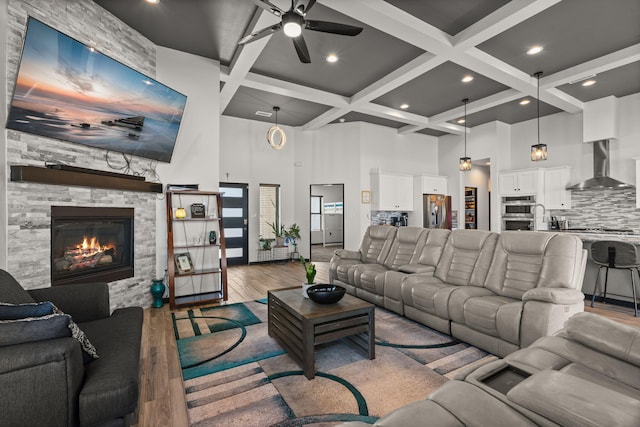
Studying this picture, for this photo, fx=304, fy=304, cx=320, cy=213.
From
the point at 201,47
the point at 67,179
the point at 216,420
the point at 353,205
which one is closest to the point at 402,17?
the point at 201,47

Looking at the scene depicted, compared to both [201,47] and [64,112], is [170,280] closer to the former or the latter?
[64,112]

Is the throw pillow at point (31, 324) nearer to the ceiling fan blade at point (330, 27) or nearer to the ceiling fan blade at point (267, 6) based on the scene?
the ceiling fan blade at point (267, 6)

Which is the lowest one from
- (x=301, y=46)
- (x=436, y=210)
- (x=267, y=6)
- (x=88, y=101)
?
(x=436, y=210)

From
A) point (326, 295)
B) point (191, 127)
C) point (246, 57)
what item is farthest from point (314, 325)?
A: point (246, 57)

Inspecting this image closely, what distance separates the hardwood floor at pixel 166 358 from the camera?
1.89 metres

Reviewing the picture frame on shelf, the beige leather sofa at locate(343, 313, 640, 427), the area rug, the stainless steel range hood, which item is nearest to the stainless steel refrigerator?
the stainless steel range hood

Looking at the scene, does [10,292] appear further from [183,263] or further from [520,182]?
[520,182]

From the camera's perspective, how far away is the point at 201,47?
4.18m

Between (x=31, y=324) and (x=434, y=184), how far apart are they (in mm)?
8156

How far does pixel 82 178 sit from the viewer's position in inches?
120

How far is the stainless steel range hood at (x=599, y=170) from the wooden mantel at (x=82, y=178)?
7486 millimetres

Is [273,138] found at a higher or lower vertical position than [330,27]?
lower

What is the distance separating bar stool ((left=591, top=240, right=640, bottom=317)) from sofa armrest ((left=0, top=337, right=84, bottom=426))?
17.3ft

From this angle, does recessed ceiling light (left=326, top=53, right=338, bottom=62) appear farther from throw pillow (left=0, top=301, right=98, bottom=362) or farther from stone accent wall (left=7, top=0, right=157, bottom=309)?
throw pillow (left=0, top=301, right=98, bottom=362)
